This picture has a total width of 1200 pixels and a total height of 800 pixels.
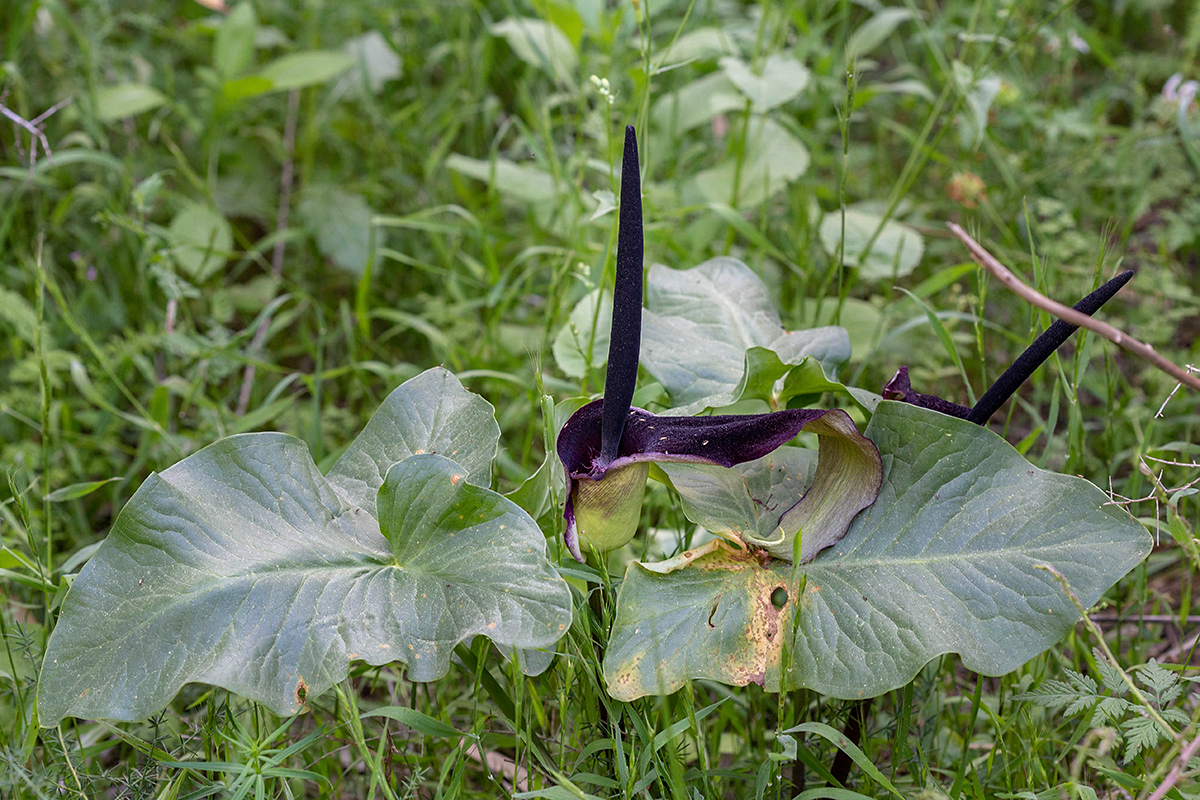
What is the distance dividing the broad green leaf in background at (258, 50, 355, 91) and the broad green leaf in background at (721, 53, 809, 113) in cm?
105

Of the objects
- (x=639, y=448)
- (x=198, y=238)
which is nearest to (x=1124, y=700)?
(x=639, y=448)

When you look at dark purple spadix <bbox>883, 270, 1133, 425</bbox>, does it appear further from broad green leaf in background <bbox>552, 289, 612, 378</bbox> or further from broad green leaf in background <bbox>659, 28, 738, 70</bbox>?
broad green leaf in background <bbox>659, 28, 738, 70</bbox>

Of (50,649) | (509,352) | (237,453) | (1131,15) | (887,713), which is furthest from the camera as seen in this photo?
(1131,15)

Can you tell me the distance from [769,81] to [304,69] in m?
1.22

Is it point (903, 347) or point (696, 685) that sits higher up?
point (903, 347)

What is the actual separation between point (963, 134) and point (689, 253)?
80cm

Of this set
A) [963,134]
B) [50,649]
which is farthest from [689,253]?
[50,649]

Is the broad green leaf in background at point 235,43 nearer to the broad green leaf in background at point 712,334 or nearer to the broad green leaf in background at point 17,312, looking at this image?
the broad green leaf in background at point 17,312

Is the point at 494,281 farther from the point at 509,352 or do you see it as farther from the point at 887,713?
the point at 887,713

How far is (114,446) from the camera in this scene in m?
1.87

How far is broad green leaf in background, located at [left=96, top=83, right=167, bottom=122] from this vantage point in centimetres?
231

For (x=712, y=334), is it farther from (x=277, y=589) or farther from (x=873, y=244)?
(x=873, y=244)

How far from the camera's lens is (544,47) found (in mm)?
2441

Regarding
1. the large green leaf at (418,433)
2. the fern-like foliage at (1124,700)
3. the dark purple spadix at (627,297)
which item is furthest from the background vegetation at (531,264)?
the dark purple spadix at (627,297)
